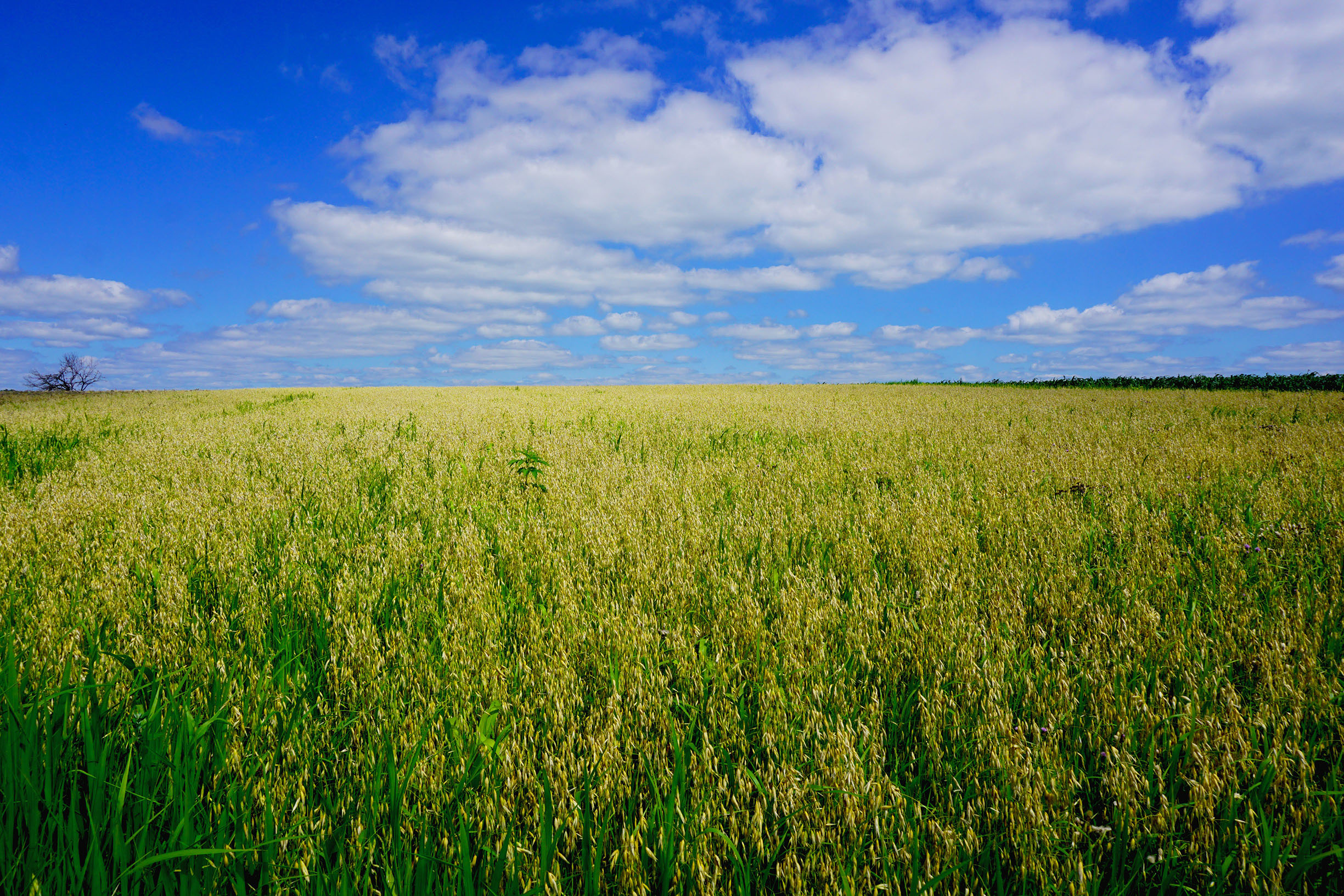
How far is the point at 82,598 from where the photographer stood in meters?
3.14

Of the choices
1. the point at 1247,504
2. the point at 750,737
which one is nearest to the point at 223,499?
the point at 750,737

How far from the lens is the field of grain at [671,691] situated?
1.65 metres

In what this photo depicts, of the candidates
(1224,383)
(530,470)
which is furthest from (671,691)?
(1224,383)

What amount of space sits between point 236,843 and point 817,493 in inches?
184

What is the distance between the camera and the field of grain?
65.0 inches

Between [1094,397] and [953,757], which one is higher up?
[1094,397]

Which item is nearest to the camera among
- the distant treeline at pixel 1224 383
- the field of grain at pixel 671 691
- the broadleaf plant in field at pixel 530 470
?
the field of grain at pixel 671 691

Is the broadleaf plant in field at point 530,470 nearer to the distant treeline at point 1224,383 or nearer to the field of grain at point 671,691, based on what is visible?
the field of grain at point 671,691

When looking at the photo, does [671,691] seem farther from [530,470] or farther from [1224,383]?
[1224,383]

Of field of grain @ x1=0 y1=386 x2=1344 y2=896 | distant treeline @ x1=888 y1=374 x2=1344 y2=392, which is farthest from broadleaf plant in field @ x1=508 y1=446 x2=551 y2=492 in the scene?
distant treeline @ x1=888 y1=374 x2=1344 y2=392

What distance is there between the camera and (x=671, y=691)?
236 centimetres

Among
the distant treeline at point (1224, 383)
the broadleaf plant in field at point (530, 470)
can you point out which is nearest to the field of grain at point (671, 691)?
the broadleaf plant in field at point (530, 470)

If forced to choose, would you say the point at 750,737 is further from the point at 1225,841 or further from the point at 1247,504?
the point at 1247,504

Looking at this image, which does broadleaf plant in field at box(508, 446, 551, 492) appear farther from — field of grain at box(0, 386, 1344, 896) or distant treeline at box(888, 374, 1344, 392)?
distant treeline at box(888, 374, 1344, 392)
